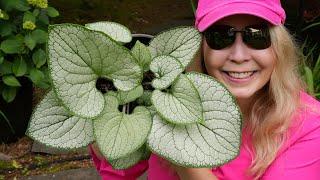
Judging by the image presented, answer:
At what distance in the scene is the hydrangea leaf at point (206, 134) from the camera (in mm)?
917

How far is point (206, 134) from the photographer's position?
3.14ft

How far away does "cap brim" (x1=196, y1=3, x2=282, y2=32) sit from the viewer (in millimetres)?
1222

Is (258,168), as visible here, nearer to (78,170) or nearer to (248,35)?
(248,35)

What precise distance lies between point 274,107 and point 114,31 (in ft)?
1.86

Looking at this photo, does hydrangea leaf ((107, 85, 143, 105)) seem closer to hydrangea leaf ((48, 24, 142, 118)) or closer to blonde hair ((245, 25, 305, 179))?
hydrangea leaf ((48, 24, 142, 118))

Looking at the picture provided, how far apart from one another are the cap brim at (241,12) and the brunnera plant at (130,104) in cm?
23

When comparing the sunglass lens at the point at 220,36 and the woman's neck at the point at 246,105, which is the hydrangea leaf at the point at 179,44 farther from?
the woman's neck at the point at 246,105

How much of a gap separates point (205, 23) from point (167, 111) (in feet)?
1.34

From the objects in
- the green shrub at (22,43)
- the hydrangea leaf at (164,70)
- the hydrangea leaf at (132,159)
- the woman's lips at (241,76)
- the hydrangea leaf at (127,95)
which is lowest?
the green shrub at (22,43)

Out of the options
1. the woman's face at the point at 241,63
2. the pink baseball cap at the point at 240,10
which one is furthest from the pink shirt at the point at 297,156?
the pink baseball cap at the point at 240,10

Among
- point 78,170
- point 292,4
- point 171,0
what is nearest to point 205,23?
point 78,170

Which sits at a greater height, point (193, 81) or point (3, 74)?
point (193, 81)

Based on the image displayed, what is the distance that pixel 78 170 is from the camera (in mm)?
2963

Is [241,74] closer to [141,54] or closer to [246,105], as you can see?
[246,105]
